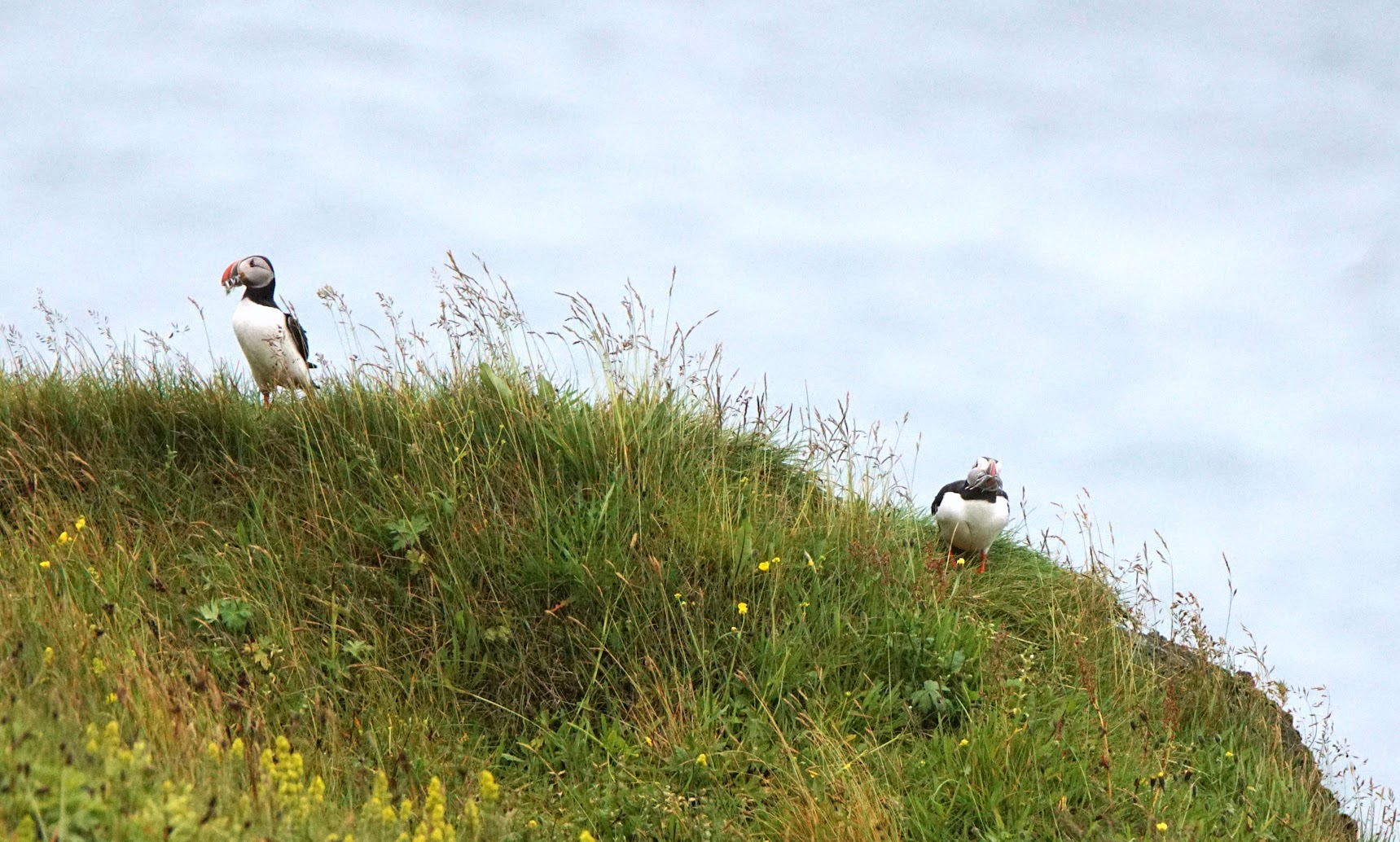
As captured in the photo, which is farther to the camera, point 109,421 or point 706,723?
point 109,421

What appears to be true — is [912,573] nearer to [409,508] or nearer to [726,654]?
[726,654]

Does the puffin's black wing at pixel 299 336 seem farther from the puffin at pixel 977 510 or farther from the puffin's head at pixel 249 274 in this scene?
the puffin at pixel 977 510

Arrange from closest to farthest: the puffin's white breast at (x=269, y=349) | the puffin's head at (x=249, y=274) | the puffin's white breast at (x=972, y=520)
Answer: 1. the puffin's white breast at (x=972, y=520)
2. the puffin's white breast at (x=269, y=349)
3. the puffin's head at (x=249, y=274)

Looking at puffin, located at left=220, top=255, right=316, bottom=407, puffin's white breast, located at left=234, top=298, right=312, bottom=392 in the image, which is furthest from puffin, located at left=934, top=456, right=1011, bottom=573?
puffin's white breast, located at left=234, top=298, right=312, bottom=392

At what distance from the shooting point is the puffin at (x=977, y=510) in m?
8.97

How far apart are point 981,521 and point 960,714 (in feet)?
8.58

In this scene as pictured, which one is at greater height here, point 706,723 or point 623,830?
point 706,723

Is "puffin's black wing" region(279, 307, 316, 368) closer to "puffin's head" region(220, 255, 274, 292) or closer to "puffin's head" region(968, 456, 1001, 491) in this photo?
"puffin's head" region(220, 255, 274, 292)

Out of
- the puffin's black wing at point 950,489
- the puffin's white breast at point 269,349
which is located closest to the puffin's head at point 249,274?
the puffin's white breast at point 269,349

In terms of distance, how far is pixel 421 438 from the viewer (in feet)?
25.9

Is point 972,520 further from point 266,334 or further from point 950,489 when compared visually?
point 266,334

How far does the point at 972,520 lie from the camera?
354 inches

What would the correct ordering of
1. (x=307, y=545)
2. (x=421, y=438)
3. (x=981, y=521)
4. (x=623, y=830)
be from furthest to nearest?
(x=981, y=521), (x=421, y=438), (x=307, y=545), (x=623, y=830)

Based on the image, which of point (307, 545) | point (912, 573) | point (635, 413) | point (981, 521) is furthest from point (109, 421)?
point (981, 521)
